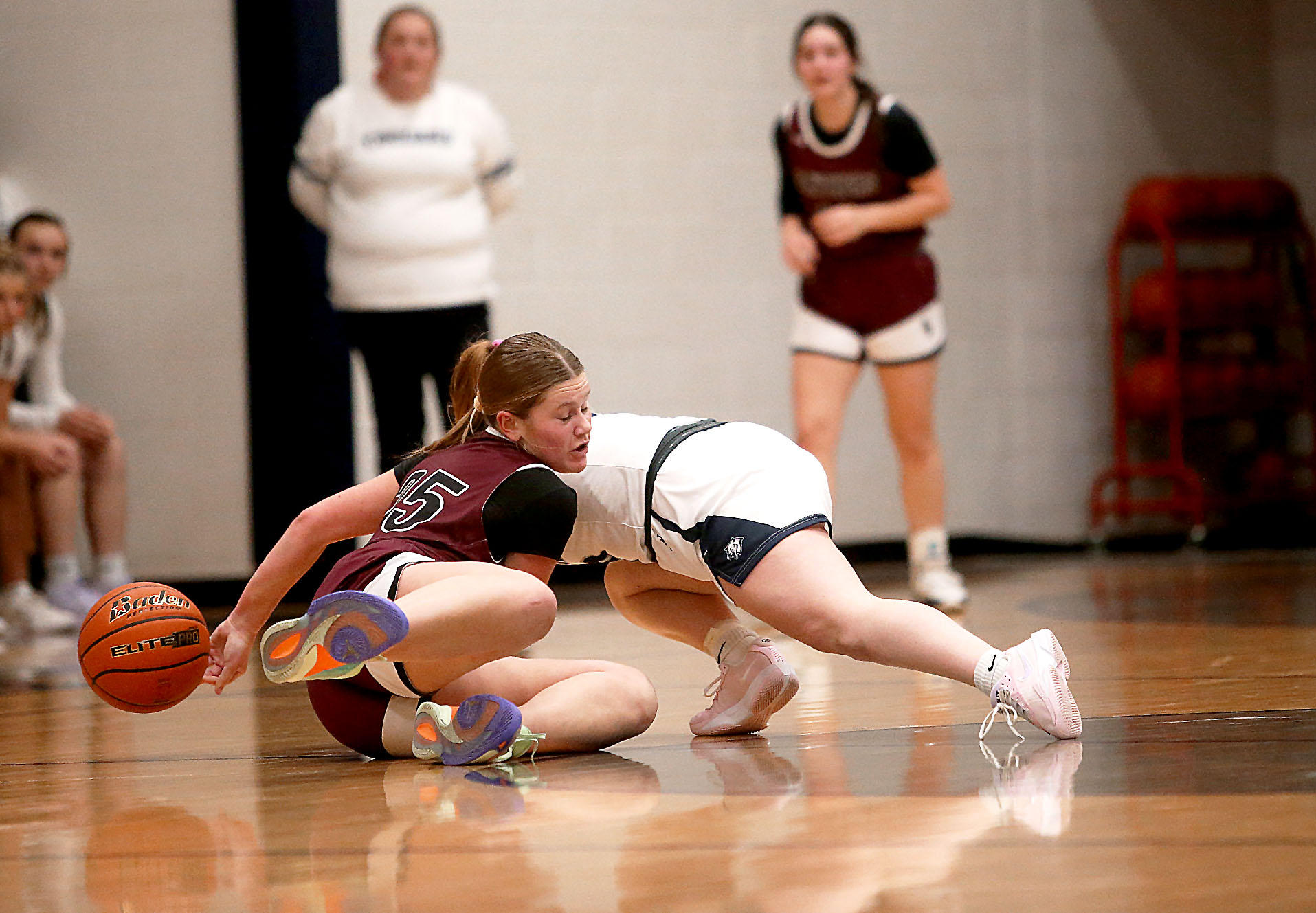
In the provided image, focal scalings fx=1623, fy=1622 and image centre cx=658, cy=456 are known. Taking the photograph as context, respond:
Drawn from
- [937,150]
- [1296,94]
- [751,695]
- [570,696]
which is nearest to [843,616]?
[751,695]

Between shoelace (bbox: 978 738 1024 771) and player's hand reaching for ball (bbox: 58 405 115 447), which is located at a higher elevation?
player's hand reaching for ball (bbox: 58 405 115 447)

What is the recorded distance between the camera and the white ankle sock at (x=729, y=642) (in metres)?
2.57

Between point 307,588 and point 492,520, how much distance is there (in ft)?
11.6

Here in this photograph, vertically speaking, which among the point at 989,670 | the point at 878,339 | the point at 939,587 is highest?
the point at 878,339

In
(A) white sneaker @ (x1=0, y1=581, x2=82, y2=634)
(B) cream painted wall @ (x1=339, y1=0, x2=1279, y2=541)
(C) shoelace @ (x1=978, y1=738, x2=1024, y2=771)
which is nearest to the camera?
(C) shoelace @ (x1=978, y1=738, x2=1024, y2=771)

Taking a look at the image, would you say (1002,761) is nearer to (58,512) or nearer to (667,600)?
(667,600)

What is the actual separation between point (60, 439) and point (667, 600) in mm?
3264

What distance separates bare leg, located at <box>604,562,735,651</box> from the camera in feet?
8.76

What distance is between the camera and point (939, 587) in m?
4.56

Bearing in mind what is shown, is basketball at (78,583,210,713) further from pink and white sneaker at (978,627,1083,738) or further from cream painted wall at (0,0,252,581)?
cream painted wall at (0,0,252,581)

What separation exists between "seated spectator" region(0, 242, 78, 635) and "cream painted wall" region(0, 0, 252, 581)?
732mm

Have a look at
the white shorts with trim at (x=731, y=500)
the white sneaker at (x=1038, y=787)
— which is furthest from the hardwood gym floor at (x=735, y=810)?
the white shorts with trim at (x=731, y=500)

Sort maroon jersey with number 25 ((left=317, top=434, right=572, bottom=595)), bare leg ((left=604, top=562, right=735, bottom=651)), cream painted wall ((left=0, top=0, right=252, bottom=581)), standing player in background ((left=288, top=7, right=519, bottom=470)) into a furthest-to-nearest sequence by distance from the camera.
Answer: cream painted wall ((left=0, top=0, right=252, bottom=581)), standing player in background ((left=288, top=7, right=519, bottom=470)), bare leg ((left=604, top=562, right=735, bottom=651)), maroon jersey with number 25 ((left=317, top=434, right=572, bottom=595))

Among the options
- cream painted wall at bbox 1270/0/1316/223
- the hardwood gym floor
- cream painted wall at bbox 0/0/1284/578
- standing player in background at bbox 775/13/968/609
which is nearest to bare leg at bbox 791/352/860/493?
standing player in background at bbox 775/13/968/609
